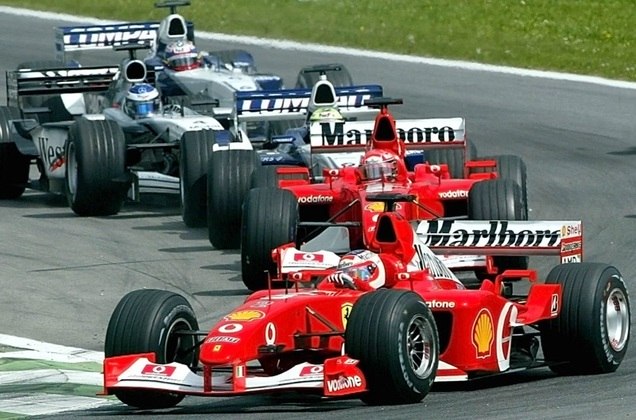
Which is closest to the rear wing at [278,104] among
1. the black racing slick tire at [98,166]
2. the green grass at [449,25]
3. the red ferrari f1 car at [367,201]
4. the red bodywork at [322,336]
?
the black racing slick tire at [98,166]

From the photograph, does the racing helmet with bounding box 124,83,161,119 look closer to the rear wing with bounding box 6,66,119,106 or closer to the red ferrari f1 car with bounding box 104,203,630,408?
the rear wing with bounding box 6,66,119,106

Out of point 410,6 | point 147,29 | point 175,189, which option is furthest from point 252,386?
point 410,6

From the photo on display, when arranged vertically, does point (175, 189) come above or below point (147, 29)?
below

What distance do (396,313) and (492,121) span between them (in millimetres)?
17329

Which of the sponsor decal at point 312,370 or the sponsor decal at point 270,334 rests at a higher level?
the sponsor decal at point 270,334

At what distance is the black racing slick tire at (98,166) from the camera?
2011cm

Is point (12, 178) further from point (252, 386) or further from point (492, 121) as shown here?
point (252, 386)

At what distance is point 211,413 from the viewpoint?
1037 cm

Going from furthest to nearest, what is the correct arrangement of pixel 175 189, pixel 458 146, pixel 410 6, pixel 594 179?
pixel 410 6
pixel 594 179
pixel 175 189
pixel 458 146

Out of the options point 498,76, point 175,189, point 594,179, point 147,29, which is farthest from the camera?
point 498,76

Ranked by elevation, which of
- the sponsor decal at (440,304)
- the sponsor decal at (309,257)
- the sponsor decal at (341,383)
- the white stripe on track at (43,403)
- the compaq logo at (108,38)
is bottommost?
the white stripe on track at (43,403)

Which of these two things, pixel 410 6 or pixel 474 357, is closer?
pixel 474 357

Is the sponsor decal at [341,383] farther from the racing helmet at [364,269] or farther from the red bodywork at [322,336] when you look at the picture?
the racing helmet at [364,269]

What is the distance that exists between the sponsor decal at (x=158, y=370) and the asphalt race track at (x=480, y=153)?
0.96 feet
